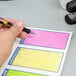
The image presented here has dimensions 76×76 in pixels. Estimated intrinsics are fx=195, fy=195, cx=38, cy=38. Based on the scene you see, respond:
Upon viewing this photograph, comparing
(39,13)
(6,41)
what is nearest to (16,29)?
(6,41)

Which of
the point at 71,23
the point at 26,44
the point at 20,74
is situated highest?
the point at 71,23

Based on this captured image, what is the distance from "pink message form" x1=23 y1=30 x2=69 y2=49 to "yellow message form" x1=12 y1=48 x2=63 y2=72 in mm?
39

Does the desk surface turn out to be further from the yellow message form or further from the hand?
the hand

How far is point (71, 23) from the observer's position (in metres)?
0.80

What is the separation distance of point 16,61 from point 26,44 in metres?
0.09

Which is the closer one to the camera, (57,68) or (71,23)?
(57,68)

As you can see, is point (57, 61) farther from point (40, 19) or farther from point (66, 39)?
point (40, 19)

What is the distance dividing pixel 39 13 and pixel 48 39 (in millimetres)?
204

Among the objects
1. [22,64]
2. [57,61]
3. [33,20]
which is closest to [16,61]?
[22,64]

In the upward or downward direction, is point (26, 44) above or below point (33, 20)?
below

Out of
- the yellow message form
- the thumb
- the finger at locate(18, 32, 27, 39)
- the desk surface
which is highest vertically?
the desk surface

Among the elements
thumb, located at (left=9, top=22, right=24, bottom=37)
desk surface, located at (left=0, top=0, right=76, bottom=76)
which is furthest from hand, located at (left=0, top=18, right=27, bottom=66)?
desk surface, located at (left=0, top=0, right=76, bottom=76)

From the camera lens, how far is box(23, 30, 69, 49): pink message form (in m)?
0.71

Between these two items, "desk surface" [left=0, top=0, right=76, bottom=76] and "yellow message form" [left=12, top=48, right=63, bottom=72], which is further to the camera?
"desk surface" [left=0, top=0, right=76, bottom=76]
